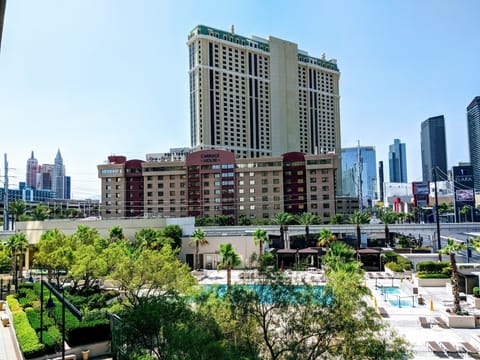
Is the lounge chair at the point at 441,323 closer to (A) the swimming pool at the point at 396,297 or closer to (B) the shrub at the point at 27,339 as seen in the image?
(A) the swimming pool at the point at 396,297

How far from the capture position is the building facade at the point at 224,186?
100m

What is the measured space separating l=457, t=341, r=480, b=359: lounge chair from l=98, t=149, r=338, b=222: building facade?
75.0 metres

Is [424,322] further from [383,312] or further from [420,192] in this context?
[420,192]

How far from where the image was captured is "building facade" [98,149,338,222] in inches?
3937

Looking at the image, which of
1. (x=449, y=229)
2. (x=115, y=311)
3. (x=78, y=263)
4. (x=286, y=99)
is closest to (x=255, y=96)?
(x=286, y=99)

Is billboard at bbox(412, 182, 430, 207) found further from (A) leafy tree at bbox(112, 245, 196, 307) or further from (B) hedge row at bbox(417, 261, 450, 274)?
(A) leafy tree at bbox(112, 245, 196, 307)

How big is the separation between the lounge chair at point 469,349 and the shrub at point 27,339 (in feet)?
77.9

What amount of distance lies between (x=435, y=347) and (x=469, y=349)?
184 centimetres

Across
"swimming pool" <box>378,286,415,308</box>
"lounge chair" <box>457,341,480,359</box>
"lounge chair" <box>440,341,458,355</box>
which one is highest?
"lounge chair" <box>440,341,458,355</box>

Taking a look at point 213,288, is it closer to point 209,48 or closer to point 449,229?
point 449,229

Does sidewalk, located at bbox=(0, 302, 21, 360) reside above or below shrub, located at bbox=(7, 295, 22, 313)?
below

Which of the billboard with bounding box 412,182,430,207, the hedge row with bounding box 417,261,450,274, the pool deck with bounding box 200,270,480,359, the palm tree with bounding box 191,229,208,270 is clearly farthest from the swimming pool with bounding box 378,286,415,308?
the billboard with bounding box 412,182,430,207

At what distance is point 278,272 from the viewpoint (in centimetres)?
1616

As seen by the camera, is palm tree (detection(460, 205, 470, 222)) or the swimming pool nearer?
the swimming pool
